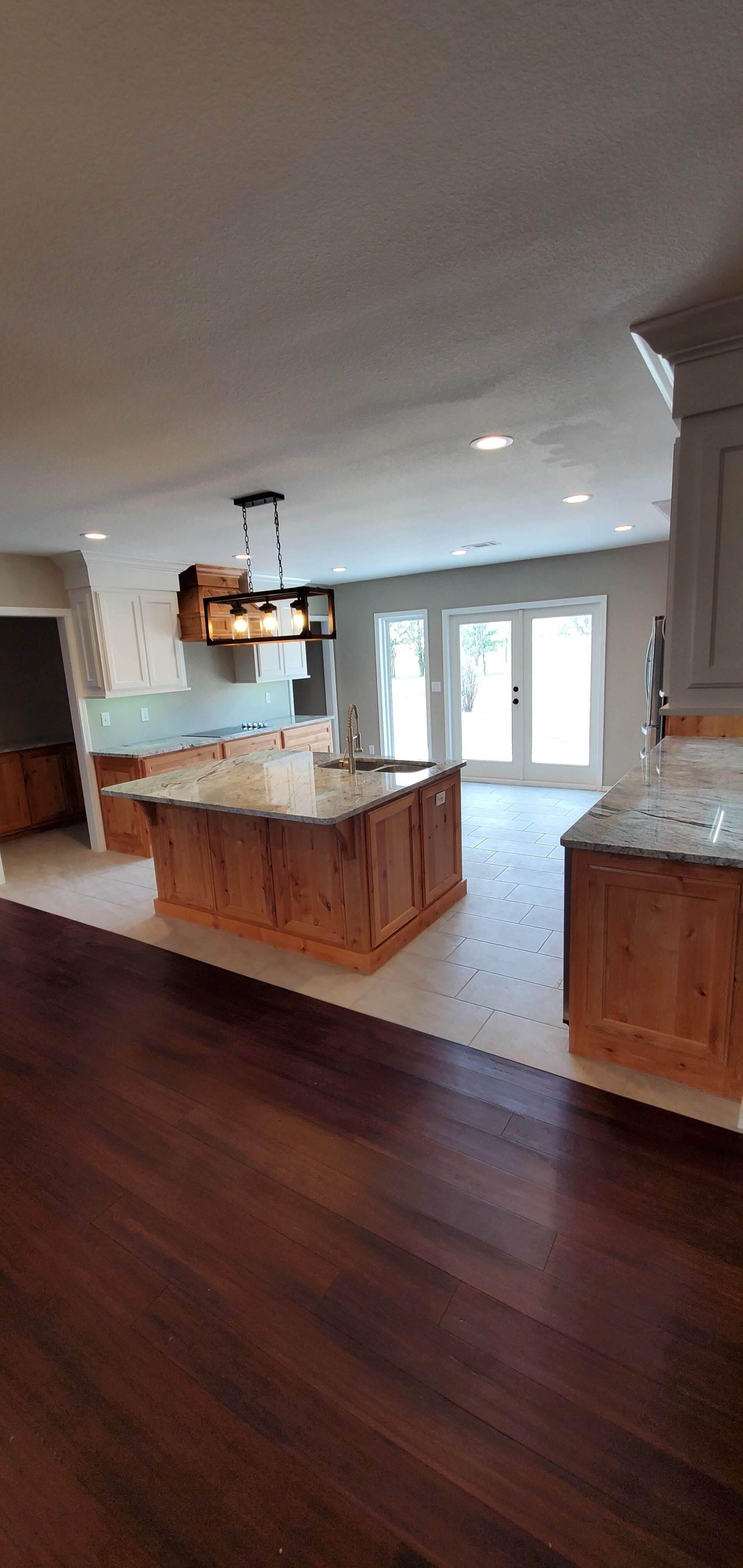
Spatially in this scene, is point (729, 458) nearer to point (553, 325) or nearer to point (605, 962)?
point (553, 325)

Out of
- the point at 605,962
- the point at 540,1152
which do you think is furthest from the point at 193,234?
the point at 540,1152

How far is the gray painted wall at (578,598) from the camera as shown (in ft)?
19.6

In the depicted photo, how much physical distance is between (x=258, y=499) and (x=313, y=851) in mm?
1898

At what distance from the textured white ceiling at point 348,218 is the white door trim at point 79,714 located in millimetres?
2612

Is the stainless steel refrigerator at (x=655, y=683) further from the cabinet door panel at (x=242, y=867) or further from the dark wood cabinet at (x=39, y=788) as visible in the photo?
the dark wood cabinet at (x=39, y=788)

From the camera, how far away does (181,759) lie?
5477 millimetres

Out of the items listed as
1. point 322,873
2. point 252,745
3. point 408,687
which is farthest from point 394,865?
point 408,687

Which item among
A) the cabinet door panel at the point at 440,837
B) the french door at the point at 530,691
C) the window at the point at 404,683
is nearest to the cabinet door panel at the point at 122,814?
the cabinet door panel at the point at 440,837

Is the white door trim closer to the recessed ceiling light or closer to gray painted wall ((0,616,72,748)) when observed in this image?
gray painted wall ((0,616,72,748))

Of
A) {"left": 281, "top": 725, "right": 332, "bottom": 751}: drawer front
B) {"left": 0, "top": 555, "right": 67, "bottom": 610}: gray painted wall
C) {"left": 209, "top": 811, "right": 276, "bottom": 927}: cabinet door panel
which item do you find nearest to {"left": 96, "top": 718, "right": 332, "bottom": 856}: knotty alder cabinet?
{"left": 281, "top": 725, "right": 332, "bottom": 751}: drawer front

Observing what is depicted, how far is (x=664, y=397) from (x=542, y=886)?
2.74 metres

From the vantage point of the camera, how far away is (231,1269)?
167 centimetres

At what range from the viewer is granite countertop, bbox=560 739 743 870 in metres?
2.04

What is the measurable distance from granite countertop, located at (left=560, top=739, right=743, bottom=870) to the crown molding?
1.41 m
